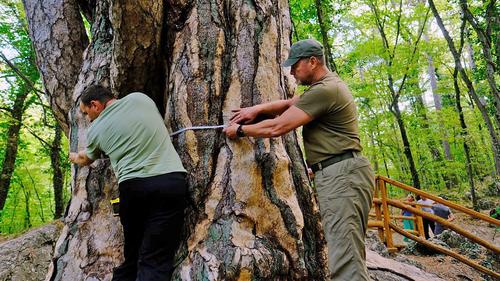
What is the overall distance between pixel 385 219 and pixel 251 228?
4184 mm

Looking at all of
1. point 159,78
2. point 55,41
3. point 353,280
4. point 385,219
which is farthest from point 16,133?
point 353,280

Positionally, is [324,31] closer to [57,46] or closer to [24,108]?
[57,46]

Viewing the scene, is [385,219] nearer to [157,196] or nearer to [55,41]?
[157,196]

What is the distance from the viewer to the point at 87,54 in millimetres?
3465

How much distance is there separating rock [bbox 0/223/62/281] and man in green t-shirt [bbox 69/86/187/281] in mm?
4387

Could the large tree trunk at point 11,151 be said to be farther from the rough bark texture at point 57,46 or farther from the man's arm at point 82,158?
the man's arm at point 82,158

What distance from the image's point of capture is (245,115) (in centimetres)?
269

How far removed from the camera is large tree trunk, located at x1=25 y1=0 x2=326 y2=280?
Result: 8.15ft

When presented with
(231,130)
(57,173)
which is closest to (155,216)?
(231,130)

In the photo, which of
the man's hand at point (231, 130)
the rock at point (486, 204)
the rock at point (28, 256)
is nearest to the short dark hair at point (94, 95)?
the man's hand at point (231, 130)

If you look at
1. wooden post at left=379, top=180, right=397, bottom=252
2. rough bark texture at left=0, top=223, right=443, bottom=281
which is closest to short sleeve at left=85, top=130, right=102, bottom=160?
rough bark texture at left=0, top=223, right=443, bottom=281

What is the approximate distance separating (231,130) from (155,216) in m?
0.82

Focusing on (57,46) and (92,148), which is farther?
(57,46)

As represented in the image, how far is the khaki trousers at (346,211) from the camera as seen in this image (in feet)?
7.72
